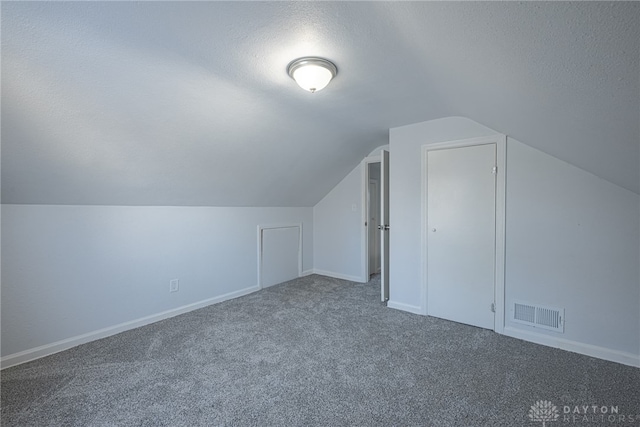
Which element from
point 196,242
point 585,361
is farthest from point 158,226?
point 585,361

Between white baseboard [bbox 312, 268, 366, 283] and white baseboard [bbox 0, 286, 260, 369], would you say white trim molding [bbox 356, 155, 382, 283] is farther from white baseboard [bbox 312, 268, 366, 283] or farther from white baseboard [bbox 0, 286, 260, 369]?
white baseboard [bbox 0, 286, 260, 369]

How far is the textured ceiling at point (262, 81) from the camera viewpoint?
1069 millimetres

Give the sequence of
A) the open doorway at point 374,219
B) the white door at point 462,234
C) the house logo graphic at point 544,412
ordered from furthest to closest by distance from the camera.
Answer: the open doorway at point 374,219
the white door at point 462,234
the house logo graphic at point 544,412

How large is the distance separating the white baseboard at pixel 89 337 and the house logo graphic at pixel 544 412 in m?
3.10

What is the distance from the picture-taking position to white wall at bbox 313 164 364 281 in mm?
4492

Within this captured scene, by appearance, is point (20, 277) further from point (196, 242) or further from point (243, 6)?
point (243, 6)

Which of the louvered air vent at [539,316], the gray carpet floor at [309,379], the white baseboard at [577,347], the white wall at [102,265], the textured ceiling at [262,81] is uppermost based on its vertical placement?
the textured ceiling at [262,81]

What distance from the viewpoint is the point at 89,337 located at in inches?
95.8

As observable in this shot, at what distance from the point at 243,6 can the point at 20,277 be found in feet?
8.29

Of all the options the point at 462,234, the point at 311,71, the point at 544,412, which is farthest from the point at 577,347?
the point at 311,71

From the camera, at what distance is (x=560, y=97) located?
52.2 inches

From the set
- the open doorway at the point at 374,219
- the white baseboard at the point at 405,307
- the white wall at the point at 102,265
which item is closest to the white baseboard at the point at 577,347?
the white baseboard at the point at 405,307

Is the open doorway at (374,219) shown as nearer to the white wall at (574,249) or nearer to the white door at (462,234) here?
the white door at (462,234)

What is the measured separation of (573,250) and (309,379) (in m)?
2.37
